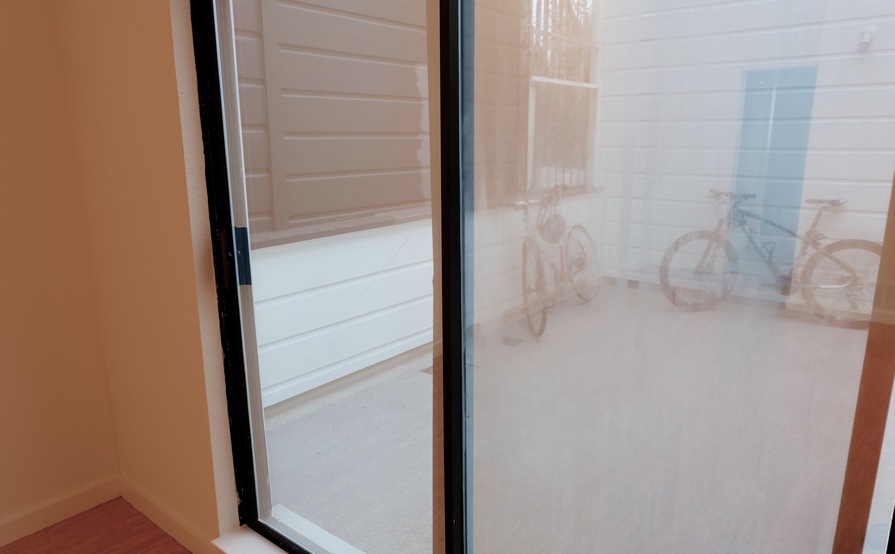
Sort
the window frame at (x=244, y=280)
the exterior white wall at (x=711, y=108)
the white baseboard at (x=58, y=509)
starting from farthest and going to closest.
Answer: the white baseboard at (x=58, y=509) → the window frame at (x=244, y=280) → the exterior white wall at (x=711, y=108)

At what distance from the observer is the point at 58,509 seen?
6.40ft

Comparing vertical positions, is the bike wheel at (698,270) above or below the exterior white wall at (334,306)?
above

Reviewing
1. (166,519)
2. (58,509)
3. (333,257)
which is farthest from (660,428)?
(58,509)

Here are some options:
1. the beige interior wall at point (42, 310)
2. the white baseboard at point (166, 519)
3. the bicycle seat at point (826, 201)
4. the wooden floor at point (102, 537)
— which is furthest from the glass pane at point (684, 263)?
the beige interior wall at point (42, 310)

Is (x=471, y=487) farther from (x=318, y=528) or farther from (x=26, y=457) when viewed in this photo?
(x=26, y=457)

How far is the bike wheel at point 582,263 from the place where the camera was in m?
0.90

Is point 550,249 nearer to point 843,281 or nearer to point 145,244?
point 843,281

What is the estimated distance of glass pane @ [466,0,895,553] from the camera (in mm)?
685

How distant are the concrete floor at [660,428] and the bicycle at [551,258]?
3 cm

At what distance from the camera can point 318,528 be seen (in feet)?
5.65

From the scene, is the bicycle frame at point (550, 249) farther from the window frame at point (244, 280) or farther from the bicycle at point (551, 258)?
the window frame at point (244, 280)

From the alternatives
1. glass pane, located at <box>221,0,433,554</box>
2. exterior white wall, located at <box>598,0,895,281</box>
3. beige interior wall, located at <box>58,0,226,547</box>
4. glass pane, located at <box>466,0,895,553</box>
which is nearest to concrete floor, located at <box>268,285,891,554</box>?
glass pane, located at <box>466,0,895,553</box>

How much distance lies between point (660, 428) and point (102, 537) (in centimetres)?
181

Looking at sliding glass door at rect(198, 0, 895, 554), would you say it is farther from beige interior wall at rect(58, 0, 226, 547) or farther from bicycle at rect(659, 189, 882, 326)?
beige interior wall at rect(58, 0, 226, 547)
